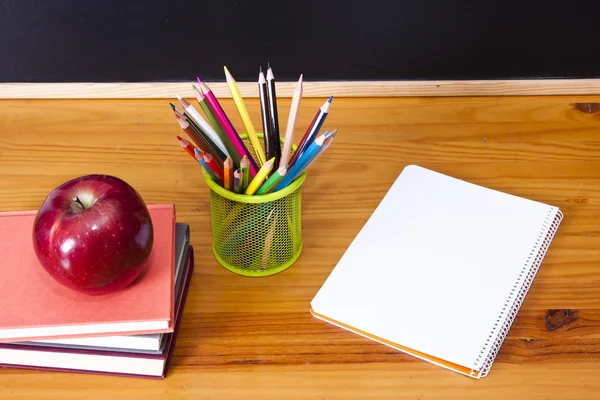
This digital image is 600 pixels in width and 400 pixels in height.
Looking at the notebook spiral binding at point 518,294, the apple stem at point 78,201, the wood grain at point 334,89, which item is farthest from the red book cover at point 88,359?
the wood grain at point 334,89

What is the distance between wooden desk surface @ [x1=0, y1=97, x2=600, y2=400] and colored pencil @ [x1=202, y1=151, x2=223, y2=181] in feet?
0.40

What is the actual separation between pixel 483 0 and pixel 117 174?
0.55m

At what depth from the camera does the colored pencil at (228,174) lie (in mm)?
744

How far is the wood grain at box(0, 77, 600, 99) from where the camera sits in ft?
3.58

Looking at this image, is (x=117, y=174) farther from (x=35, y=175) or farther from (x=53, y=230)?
(x=53, y=230)

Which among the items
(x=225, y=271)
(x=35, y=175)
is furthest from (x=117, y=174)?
(x=225, y=271)

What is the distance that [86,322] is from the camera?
0.68 m

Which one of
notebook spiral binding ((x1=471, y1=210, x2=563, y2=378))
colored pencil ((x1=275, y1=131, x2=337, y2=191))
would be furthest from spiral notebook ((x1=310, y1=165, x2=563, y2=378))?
colored pencil ((x1=275, y1=131, x2=337, y2=191))

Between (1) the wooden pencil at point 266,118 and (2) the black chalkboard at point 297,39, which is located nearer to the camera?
(1) the wooden pencil at point 266,118

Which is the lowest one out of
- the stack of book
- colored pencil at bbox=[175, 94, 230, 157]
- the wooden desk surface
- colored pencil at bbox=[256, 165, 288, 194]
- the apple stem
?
the wooden desk surface

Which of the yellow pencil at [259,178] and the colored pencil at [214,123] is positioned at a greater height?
the colored pencil at [214,123]

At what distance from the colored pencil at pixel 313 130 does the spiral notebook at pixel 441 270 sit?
5.1 inches

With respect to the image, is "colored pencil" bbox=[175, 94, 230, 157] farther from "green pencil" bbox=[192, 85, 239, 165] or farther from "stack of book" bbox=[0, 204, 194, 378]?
"stack of book" bbox=[0, 204, 194, 378]

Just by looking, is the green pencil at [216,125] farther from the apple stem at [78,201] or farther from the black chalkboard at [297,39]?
the black chalkboard at [297,39]
